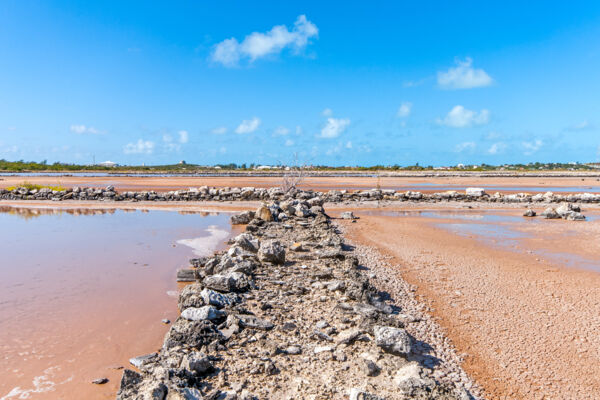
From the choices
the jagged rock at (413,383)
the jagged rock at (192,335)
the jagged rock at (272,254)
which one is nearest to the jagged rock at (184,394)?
the jagged rock at (192,335)

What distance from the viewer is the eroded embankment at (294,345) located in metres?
3.78

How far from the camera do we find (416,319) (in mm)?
5973

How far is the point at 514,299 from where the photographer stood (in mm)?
7098

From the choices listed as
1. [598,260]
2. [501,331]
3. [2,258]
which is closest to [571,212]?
[598,260]

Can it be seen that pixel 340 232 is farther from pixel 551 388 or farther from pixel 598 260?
pixel 551 388

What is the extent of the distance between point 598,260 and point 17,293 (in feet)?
46.8

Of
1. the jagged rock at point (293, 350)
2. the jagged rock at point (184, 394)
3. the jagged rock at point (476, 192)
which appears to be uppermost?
the jagged rock at point (476, 192)

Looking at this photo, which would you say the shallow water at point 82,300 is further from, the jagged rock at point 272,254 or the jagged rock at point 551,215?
the jagged rock at point 551,215

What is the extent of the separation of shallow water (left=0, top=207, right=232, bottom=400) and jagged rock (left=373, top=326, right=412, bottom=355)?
3047mm

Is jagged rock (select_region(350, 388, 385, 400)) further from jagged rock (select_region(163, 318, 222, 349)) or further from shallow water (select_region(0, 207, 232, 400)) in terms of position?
shallow water (select_region(0, 207, 232, 400))

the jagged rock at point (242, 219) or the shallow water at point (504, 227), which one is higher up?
the jagged rock at point (242, 219)

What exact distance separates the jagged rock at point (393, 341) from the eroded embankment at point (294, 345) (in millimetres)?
12

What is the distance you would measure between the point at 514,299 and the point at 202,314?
5.72m

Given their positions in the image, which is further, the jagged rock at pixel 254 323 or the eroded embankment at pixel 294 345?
the jagged rock at pixel 254 323
